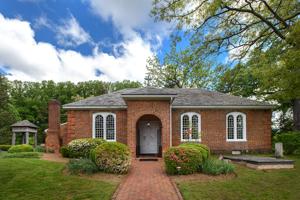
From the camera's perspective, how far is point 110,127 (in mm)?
23609

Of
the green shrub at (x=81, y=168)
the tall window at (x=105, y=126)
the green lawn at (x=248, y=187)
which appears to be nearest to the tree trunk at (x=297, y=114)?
the green lawn at (x=248, y=187)

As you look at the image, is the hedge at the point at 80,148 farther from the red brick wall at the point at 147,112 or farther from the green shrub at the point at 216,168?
the green shrub at the point at 216,168

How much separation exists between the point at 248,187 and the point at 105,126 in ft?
44.0

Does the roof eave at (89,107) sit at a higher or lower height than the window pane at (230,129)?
higher

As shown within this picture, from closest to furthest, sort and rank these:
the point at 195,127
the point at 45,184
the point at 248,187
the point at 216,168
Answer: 1. the point at 248,187
2. the point at 45,184
3. the point at 216,168
4. the point at 195,127

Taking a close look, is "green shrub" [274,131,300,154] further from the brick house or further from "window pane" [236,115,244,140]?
"window pane" [236,115,244,140]

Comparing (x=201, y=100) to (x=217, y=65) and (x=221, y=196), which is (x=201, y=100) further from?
(x=221, y=196)

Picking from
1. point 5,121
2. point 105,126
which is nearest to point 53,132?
point 105,126

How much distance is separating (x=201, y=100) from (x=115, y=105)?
21.6 feet

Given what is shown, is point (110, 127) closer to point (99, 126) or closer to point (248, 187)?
point (99, 126)

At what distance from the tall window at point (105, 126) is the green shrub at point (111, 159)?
8483 millimetres

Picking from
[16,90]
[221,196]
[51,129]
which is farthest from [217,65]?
[16,90]

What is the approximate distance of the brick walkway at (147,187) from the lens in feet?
35.1

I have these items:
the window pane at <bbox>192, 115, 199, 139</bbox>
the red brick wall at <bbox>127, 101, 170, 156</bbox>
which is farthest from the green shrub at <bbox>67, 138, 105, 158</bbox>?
the window pane at <bbox>192, 115, 199, 139</bbox>
